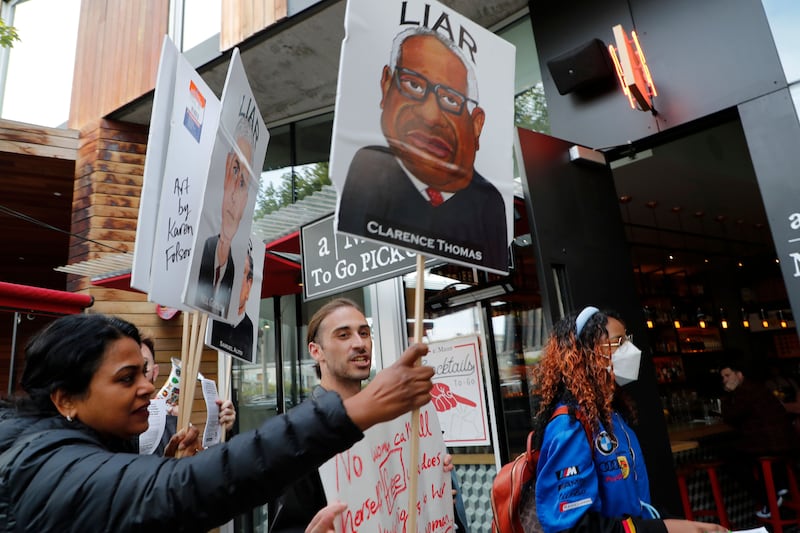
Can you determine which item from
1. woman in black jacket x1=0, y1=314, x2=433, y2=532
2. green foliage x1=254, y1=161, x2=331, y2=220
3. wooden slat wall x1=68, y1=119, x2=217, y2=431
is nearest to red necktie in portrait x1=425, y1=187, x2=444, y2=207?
woman in black jacket x1=0, y1=314, x2=433, y2=532

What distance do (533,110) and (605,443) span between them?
3.84m

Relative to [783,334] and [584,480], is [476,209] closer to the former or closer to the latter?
[584,480]

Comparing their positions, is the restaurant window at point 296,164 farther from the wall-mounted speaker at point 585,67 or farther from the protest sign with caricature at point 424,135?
the protest sign with caricature at point 424,135

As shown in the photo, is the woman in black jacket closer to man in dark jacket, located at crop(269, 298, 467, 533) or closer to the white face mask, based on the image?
man in dark jacket, located at crop(269, 298, 467, 533)

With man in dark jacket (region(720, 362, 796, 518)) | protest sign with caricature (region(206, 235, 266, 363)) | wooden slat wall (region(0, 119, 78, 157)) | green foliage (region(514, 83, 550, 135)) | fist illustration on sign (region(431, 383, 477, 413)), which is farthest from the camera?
wooden slat wall (region(0, 119, 78, 157))

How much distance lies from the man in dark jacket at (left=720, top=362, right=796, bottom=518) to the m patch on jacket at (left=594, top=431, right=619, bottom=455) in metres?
4.99

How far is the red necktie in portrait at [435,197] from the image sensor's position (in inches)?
66.9

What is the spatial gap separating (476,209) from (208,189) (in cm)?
105

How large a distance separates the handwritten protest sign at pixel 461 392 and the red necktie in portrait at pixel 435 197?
319 centimetres

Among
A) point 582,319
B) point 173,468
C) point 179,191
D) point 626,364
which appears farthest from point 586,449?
point 179,191

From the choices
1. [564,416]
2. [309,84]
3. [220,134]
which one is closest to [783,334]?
[309,84]

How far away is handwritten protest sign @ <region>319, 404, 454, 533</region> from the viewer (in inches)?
73.5

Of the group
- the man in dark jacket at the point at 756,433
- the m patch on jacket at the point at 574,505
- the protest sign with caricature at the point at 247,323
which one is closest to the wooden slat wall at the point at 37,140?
the protest sign with caricature at the point at 247,323

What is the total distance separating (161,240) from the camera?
87.6 inches
